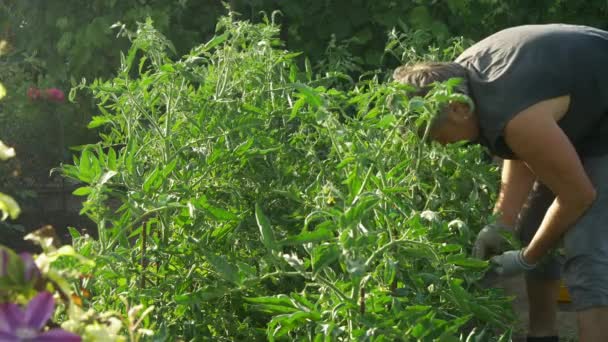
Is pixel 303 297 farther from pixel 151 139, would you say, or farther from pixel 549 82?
pixel 549 82

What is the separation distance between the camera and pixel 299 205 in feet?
7.46

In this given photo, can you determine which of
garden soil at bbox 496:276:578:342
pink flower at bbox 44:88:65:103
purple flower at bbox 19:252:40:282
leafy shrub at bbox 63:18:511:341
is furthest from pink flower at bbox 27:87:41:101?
purple flower at bbox 19:252:40:282

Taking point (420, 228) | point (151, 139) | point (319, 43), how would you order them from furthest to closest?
point (319, 43)
point (151, 139)
point (420, 228)

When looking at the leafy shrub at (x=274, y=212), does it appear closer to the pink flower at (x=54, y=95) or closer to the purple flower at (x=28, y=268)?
the purple flower at (x=28, y=268)

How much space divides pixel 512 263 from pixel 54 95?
413 cm

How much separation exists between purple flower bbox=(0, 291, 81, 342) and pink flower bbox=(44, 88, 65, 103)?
211 inches

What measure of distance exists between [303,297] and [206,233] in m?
0.38

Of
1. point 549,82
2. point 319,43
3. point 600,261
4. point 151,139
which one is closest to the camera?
point 151,139

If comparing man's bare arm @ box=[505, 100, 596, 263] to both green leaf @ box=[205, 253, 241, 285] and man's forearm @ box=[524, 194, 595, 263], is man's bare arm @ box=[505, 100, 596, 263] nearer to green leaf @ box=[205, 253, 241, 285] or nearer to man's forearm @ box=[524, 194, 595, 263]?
man's forearm @ box=[524, 194, 595, 263]

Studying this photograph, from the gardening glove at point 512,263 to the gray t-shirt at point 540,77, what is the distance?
0.99ft

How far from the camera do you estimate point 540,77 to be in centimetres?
240

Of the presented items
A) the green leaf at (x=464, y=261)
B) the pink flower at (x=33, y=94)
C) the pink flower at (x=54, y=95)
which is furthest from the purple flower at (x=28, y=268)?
the pink flower at (x=33, y=94)

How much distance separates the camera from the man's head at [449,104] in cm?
226

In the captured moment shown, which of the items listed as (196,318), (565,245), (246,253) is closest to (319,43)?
(565,245)
